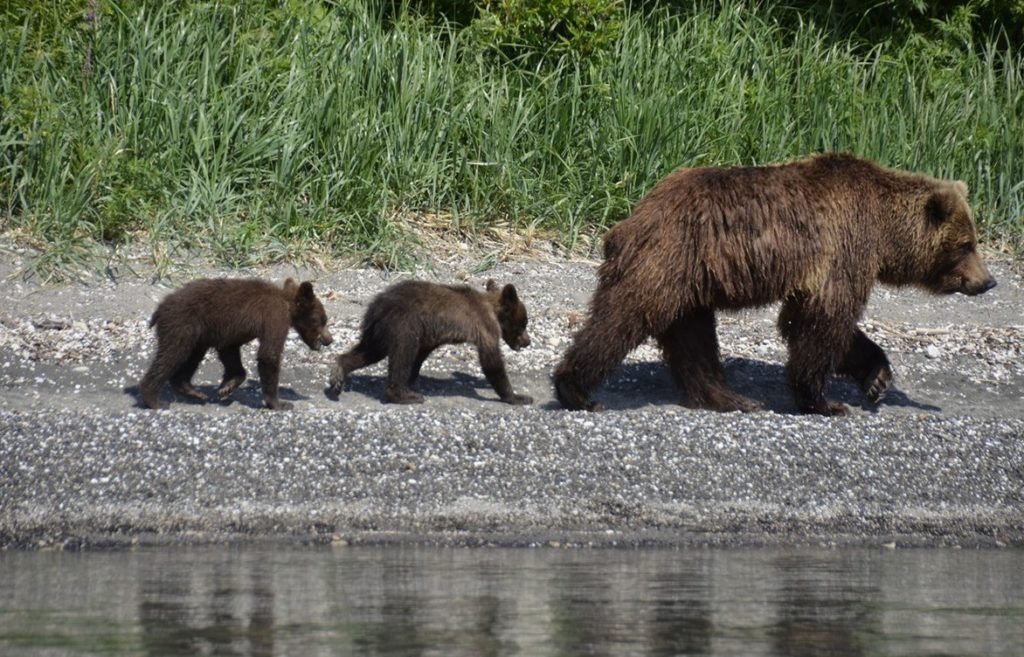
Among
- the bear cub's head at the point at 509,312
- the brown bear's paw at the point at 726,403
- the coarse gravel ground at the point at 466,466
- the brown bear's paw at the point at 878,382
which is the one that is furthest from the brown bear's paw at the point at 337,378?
the brown bear's paw at the point at 878,382

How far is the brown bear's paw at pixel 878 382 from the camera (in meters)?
9.74

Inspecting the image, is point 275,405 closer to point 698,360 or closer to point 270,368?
point 270,368

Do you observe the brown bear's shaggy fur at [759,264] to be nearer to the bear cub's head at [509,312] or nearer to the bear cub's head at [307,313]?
the bear cub's head at [509,312]

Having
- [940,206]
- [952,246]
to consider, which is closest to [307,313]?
[940,206]

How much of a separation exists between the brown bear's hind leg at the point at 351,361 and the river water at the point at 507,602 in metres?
2.58

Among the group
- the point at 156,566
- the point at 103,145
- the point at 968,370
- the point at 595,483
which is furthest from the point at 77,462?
the point at 968,370

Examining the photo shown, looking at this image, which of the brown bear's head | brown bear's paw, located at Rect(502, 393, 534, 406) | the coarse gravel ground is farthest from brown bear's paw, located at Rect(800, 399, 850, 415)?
brown bear's paw, located at Rect(502, 393, 534, 406)

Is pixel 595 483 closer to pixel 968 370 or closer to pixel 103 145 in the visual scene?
pixel 968 370

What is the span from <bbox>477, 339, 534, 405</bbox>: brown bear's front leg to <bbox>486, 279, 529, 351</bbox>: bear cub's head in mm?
500

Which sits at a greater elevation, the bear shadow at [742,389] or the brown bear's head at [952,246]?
the brown bear's head at [952,246]

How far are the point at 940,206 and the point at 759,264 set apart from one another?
1.54 metres

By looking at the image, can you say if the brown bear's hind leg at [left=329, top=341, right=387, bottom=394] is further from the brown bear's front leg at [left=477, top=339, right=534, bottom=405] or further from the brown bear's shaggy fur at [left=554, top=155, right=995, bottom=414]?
the brown bear's shaggy fur at [left=554, top=155, right=995, bottom=414]

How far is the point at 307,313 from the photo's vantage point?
9367mm

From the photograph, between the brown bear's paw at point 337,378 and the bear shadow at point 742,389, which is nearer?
the brown bear's paw at point 337,378
